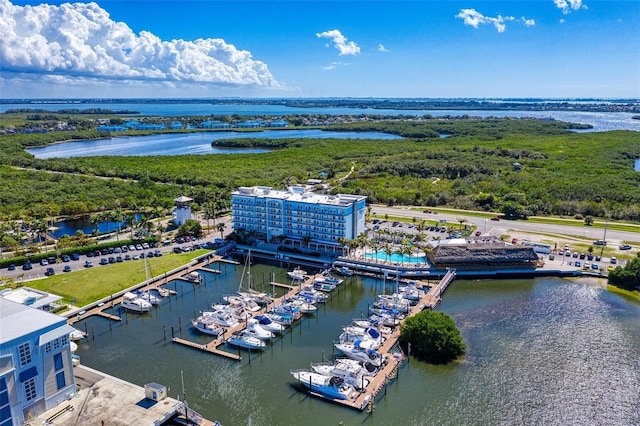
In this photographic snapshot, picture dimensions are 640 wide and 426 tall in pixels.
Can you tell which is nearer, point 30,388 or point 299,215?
point 30,388

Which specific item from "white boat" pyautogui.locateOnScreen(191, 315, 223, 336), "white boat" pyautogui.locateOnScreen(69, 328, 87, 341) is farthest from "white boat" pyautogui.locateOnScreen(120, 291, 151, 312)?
"white boat" pyautogui.locateOnScreen(191, 315, 223, 336)

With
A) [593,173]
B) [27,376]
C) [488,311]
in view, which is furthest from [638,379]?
[593,173]

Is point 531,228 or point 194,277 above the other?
point 531,228

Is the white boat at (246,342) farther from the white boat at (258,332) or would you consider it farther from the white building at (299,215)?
the white building at (299,215)

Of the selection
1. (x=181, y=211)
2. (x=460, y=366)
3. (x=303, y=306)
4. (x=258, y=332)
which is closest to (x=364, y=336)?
(x=460, y=366)

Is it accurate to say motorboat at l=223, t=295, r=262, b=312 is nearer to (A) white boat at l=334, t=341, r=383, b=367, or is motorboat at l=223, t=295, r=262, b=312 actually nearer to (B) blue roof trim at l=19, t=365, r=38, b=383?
(A) white boat at l=334, t=341, r=383, b=367

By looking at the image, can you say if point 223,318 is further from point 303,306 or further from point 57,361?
point 57,361

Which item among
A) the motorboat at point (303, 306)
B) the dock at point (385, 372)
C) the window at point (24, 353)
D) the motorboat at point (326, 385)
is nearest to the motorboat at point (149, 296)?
the motorboat at point (303, 306)
